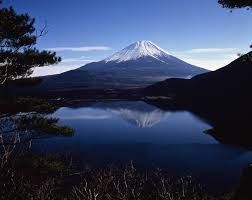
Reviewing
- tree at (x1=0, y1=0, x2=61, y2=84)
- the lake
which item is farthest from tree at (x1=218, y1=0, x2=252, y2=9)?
the lake

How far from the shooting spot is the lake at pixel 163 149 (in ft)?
149

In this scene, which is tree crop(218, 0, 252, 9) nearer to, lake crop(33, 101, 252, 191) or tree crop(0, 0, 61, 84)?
tree crop(0, 0, 61, 84)

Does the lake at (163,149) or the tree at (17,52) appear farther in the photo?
the lake at (163,149)

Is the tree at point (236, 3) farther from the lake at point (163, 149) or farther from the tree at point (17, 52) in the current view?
the lake at point (163, 149)

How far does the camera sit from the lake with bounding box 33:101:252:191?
149ft

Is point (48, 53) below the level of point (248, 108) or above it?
above

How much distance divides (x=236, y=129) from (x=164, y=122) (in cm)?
2409

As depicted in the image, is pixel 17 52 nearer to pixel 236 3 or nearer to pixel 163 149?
pixel 236 3

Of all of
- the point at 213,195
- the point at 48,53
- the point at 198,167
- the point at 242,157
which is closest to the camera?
the point at 48,53

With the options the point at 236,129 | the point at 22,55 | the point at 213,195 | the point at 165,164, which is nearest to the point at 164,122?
the point at 236,129

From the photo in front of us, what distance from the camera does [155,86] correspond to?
186750 mm

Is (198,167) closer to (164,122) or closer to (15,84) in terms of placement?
(15,84)

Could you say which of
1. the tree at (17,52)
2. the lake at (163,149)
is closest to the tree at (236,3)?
the tree at (17,52)

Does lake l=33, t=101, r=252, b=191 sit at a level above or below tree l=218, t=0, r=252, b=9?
below
